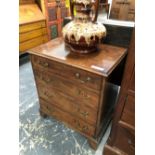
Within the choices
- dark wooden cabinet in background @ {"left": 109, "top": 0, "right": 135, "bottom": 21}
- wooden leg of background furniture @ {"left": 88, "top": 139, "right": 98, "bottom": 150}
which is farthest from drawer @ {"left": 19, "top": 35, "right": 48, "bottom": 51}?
wooden leg of background furniture @ {"left": 88, "top": 139, "right": 98, "bottom": 150}

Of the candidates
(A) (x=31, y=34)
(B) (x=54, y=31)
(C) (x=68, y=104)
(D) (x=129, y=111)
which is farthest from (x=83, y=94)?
(B) (x=54, y=31)

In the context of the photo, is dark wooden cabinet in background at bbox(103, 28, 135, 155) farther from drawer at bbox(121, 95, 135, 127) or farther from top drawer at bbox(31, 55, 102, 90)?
top drawer at bbox(31, 55, 102, 90)

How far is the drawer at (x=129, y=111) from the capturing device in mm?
871

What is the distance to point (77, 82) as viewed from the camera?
1.01 metres

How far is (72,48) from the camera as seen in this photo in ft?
3.57

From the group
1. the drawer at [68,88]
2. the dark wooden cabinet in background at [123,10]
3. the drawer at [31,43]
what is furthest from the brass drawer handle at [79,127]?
the drawer at [31,43]

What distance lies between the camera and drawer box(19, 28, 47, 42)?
2.45 m

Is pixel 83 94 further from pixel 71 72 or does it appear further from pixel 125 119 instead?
pixel 125 119

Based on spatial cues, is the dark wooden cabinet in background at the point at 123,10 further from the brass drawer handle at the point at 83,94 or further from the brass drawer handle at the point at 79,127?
the brass drawer handle at the point at 79,127

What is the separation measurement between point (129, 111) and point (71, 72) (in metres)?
0.45

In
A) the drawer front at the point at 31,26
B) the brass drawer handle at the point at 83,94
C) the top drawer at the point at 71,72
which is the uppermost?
the drawer front at the point at 31,26

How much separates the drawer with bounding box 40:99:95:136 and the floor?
0.50 feet

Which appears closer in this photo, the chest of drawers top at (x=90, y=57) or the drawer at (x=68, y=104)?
the chest of drawers top at (x=90, y=57)
